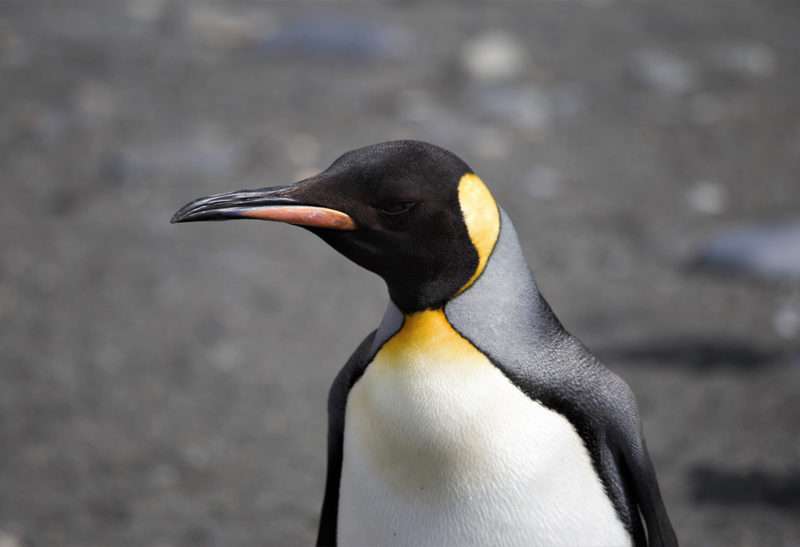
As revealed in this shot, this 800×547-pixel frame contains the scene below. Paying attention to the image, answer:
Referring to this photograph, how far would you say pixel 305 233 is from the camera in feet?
15.6

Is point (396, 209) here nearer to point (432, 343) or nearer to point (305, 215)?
point (305, 215)

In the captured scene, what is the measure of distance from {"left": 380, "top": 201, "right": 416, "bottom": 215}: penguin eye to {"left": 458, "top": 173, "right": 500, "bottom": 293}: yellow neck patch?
0.08 m

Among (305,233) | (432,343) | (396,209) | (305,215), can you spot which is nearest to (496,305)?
(432,343)

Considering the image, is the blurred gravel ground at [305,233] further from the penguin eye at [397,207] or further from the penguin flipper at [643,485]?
the penguin eye at [397,207]

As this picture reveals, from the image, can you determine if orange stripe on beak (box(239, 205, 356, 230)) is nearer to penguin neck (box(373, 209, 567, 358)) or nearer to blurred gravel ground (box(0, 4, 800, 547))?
penguin neck (box(373, 209, 567, 358))

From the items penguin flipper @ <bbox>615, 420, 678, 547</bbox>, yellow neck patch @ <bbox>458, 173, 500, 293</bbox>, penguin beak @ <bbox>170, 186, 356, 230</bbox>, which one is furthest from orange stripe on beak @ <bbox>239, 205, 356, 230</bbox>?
penguin flipper @ <bbox>615, 420, 678, 547</bbox>

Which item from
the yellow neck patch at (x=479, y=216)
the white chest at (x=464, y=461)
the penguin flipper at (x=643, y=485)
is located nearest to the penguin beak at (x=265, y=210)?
the yellow neck patch at (x=479, y=216)

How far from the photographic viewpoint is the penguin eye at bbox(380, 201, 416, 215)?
143cm

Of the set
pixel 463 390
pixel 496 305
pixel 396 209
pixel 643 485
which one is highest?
pixel 396 209

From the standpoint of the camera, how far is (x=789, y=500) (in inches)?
112

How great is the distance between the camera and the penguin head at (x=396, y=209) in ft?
4.60

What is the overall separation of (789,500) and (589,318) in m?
1.32

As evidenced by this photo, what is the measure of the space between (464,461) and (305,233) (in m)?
3.25

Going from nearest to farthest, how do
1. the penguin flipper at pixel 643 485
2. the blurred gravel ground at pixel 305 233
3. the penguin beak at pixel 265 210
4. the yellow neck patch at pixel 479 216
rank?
the penguin beak at pixel 265 210, the yellow neck patch at pixel 479 216, the penguin flipper at pixel 643 485, the blurred gravel ground at pixel 305 233
